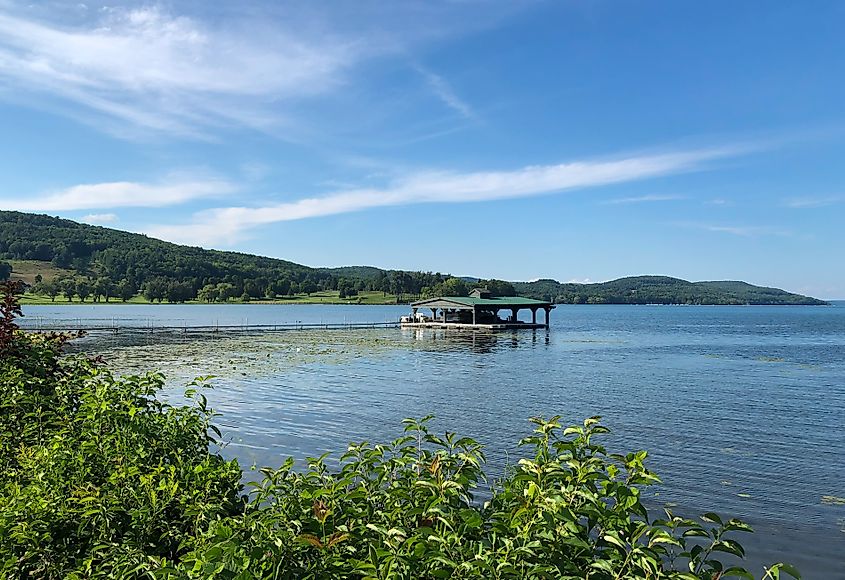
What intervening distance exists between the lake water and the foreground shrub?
9.09 metres

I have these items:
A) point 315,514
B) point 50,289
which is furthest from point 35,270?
point 315,514

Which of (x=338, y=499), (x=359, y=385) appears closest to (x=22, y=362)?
(x=338, y=499)

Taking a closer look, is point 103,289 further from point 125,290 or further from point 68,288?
point 68,288

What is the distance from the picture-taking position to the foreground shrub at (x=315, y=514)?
8.23 feet

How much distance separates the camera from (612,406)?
25.0 meters

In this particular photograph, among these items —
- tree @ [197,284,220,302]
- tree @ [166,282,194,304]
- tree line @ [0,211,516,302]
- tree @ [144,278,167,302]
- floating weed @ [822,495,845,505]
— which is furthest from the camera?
tree @ [197,284,220,302]

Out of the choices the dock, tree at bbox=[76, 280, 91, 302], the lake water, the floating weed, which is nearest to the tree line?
tree at bbox=[76, 280, 91, 302]

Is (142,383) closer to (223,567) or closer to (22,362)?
(22,362)

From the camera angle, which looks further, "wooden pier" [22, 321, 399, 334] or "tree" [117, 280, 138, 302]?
"tree" [117, 280, 138, 302]

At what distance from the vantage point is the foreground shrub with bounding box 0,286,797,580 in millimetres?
2510

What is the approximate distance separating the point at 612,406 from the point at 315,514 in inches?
928

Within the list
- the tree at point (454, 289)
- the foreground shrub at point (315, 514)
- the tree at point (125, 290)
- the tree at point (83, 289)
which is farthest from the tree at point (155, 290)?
the foreground shrub at point (315, 514)

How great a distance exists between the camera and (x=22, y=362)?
7312mm

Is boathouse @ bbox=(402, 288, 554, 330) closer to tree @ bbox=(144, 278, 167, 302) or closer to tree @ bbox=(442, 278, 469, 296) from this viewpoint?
tree @ bbox=(442, 278, 469, 296)
